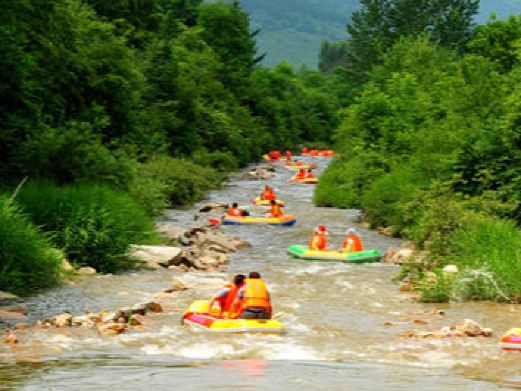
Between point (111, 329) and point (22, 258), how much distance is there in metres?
4.54

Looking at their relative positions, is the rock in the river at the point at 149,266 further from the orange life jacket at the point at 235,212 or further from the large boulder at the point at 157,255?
the orange life jacket at the point at 235,212

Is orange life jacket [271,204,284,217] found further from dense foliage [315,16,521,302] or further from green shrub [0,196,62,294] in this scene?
green shrub [0,196,62,294]

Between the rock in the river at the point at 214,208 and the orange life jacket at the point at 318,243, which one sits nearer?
the orange life jacket at the point at 318,243

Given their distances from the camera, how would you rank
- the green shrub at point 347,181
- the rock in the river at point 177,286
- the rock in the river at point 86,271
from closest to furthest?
the rock in the river at point 177,286, the rock in the river at point 86,271, the green shrub at point 347,181

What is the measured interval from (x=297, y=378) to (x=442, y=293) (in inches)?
294

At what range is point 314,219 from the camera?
33.9 meters

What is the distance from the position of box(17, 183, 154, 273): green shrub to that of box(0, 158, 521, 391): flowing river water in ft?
2.53

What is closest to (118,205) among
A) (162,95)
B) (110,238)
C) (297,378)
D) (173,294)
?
(110,238)

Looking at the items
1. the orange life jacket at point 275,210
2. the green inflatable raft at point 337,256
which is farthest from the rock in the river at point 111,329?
the orange life jacket at point 275,210

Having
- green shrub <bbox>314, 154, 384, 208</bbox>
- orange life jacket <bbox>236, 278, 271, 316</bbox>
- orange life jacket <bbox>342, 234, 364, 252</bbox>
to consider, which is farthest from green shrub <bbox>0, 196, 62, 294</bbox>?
green shrub <bbox>314, 154, 384, 208</bbox>

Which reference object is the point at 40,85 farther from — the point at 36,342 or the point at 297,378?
the point at 297,378

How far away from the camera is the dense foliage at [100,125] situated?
21.4 meters

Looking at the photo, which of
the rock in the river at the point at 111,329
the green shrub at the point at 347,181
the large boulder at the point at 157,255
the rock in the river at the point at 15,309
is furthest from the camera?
the green shrub at the point at 347,181

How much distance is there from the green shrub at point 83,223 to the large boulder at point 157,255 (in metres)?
0.34
